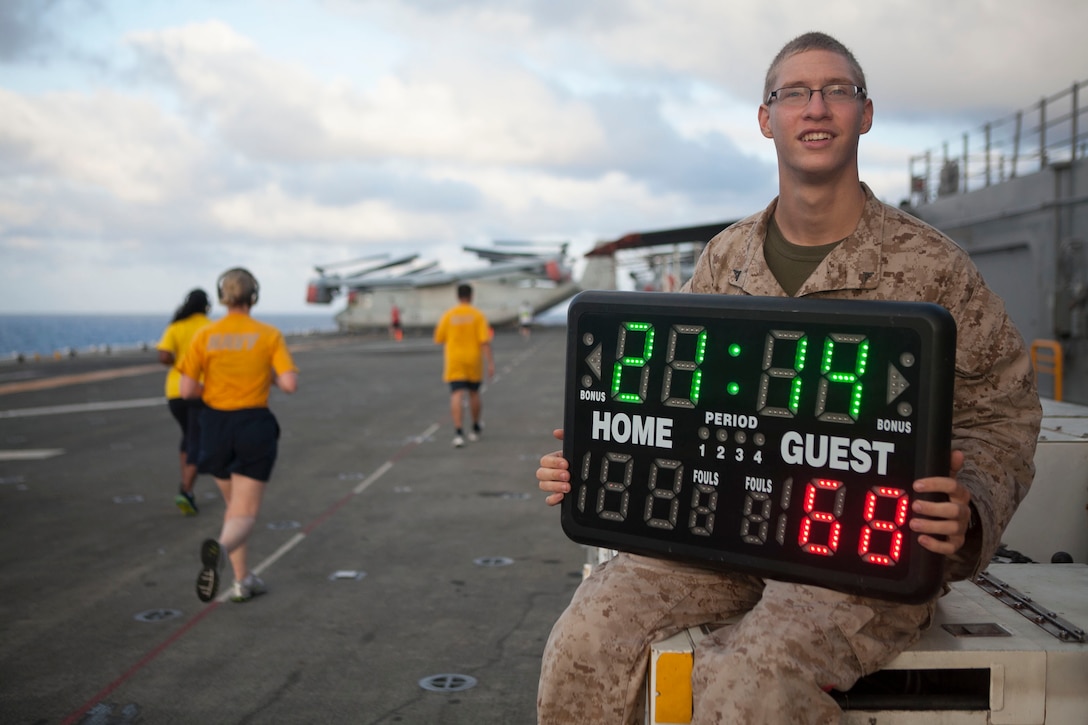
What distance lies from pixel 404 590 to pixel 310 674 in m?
1.50

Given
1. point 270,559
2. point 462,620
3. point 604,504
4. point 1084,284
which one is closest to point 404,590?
point 462,620

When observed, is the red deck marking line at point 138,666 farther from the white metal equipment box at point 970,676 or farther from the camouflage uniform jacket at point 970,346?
the camouflage uniform jacket at point 970,346

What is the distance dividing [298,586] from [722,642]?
4518 millimetres

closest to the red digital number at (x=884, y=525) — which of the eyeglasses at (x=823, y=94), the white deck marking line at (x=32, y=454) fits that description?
the eyeglasses at (x=823, y=94)

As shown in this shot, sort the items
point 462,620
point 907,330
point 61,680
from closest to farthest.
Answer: point 907,330, point 61,680, point 462,620

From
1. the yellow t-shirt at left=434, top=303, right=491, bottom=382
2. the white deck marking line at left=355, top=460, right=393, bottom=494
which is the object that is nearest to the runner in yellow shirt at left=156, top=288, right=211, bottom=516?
the white deck marking line at left=355, top=460, right=393, bottom=494

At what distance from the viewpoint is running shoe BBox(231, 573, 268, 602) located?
20.1 feet

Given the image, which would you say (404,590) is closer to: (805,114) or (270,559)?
(270,559)

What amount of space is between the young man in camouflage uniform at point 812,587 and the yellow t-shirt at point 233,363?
13.0 ft

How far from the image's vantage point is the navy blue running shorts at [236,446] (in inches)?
243

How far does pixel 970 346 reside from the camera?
261 cm

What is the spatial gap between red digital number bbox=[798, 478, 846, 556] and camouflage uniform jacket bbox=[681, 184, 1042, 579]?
359 millimetres

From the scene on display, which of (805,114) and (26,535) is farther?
(26,535)

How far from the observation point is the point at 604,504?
8.93 ft
